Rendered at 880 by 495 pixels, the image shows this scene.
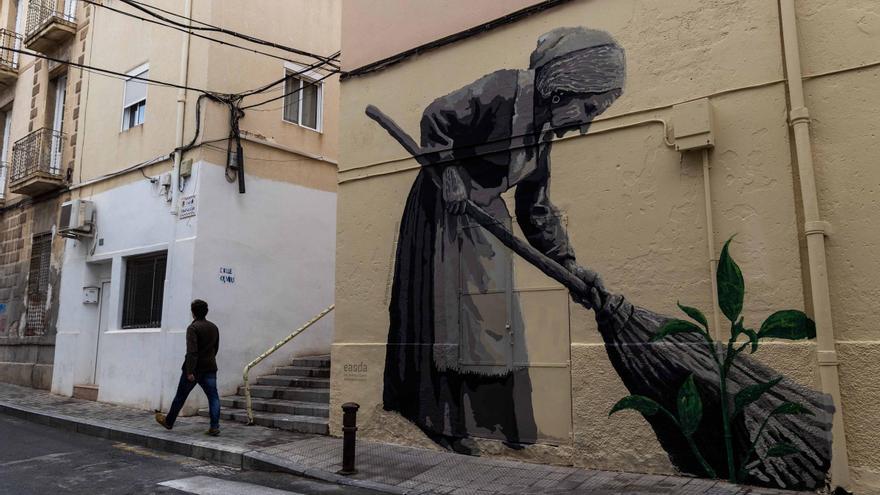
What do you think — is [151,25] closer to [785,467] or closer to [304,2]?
[304,2]

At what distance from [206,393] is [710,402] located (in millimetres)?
6102

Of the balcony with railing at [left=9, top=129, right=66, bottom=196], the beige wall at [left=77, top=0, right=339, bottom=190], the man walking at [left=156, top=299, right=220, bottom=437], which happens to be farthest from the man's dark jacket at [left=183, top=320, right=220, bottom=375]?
the balcony with railing at [left=9, top=129, right=66, bottom=196]

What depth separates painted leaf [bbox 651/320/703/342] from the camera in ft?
20.0

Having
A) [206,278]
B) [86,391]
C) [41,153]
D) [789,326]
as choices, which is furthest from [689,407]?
[41,153]

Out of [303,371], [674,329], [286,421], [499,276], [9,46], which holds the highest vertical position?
[9,46]

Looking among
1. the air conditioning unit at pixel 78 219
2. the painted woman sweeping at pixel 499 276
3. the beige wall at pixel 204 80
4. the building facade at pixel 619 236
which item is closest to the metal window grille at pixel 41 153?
the beige wall at pixel 204 80

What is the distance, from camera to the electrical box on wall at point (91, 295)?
12203 millimetres

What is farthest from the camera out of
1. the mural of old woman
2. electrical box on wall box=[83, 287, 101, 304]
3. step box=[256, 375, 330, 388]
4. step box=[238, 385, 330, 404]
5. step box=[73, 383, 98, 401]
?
electrical box on wall box=[83, 287, 101, 304]

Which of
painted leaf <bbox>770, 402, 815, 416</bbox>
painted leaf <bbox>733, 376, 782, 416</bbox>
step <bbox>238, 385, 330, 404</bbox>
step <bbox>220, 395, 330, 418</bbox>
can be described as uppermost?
painted leaf <bbox>733, 376, 782, 416</bbox>

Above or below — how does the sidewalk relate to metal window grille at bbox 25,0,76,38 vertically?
below

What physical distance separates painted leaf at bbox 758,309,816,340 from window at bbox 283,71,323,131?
29.6 ft

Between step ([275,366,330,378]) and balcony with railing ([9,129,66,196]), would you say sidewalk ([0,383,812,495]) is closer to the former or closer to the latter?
step ([275,366,330,378])

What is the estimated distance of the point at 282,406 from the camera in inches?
371

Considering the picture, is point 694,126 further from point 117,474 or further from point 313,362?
point 313,362
